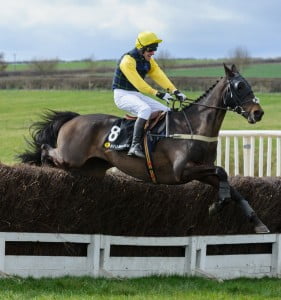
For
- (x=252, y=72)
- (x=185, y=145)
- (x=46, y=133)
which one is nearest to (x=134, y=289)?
(x=185, y=145)

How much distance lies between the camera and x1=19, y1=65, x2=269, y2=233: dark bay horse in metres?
7.68

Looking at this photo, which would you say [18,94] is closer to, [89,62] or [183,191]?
[89,62]

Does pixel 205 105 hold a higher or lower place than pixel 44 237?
higher

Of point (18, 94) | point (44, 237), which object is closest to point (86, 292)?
point (44, 237)

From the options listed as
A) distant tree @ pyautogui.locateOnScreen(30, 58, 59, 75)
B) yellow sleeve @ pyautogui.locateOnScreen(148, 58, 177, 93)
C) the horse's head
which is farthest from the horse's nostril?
distant tree @ pyautogui.locateOnScreen(30, 58, 59, 75)

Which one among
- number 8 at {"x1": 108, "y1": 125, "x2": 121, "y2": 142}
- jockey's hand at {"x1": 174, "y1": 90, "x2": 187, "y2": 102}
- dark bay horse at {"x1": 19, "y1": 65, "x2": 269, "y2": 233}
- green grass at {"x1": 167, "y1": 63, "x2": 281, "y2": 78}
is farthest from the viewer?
green grass at {"x1": 167, "y1": 63, "x2": 281, "y2": 78}

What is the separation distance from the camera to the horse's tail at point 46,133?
916cm

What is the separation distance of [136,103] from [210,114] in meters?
0.87

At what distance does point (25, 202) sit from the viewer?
7.21 meters

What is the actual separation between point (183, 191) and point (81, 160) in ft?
4.32

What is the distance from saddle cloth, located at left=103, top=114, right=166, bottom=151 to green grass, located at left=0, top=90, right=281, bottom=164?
1176 cm

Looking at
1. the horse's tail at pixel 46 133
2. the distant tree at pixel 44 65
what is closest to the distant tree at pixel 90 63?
the distant tree at pixel 44 65

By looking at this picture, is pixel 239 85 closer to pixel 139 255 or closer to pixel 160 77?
pixel 160 77

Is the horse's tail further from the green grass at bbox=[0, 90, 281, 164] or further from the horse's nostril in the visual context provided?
the green grass at bbox=[0, 90, 281, 164]
